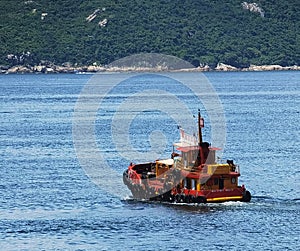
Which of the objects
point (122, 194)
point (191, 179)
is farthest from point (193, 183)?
point (122, 194)

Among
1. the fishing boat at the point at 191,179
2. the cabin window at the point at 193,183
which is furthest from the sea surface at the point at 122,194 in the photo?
the cabin window at the point at 193,183

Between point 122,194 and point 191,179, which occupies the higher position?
point 191,179

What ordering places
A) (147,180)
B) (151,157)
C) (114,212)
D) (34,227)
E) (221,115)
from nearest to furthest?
(34,227) < (114,212) < (147,180) < (151,157) < (221,115)

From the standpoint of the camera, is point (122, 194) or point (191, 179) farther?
point (122, 194)

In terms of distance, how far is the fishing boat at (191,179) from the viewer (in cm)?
7012

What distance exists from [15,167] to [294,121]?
2128 inches

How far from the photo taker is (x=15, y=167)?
8931cm

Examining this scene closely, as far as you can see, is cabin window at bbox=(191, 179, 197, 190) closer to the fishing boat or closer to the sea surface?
the fishing boat

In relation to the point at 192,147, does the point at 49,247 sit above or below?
below

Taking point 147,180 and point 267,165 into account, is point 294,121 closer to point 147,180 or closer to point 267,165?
point 267,165

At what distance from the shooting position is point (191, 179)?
7100 centimetres

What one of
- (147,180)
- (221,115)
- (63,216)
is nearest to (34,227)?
(63,216)

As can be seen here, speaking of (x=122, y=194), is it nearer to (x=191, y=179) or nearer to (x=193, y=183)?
(x=191, y=179)

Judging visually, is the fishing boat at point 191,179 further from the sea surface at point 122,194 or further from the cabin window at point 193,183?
the sea surface at point 122,194
